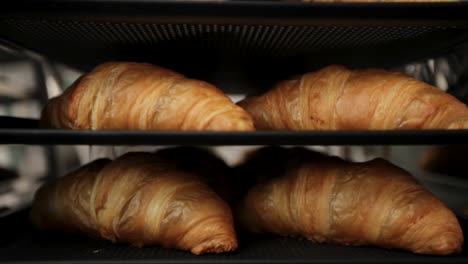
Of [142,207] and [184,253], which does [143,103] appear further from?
[184,253]

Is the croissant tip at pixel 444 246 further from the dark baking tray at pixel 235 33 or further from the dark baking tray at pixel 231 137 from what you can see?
the dark baking tray at pixel 235 33

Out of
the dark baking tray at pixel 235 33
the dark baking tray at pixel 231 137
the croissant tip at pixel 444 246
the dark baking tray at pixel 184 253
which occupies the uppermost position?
the dark baking tray at pixel 235 33

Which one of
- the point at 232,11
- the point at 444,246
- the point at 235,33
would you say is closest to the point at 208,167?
the point at 235,33

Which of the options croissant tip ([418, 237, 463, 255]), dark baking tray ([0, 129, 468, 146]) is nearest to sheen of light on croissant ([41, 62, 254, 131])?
dark baking tray ([0, 129, 468, 146])

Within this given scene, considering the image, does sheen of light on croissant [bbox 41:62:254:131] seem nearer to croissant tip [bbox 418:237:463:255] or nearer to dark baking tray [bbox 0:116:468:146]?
dark baking tray [bbox 0:116:468:146]

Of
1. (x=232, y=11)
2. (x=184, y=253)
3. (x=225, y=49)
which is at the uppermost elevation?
(x=232, y=11)

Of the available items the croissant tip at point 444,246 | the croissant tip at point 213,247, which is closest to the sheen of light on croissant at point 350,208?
the croissant tip at point 444,246

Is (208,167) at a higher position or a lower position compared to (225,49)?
lower
